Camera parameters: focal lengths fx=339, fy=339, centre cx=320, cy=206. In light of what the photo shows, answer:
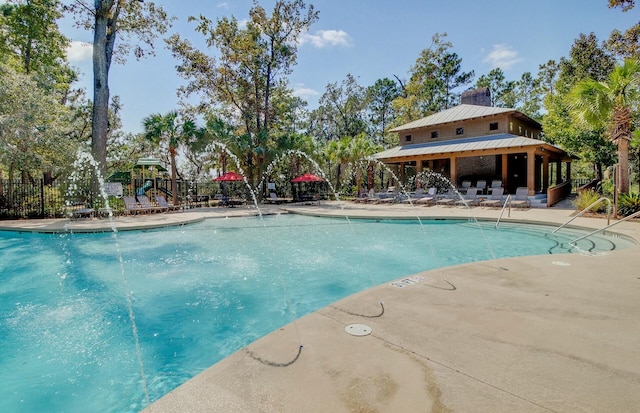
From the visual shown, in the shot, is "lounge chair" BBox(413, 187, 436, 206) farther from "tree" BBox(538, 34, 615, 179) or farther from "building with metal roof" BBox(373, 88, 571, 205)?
"tree" BBox(538, 34, 615, 179)

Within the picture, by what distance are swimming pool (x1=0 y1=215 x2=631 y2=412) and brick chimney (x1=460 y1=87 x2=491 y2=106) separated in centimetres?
1994

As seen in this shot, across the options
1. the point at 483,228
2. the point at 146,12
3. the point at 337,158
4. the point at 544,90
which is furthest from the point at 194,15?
the point at 544,90

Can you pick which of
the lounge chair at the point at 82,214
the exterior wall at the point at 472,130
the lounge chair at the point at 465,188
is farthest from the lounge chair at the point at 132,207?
the exterior wall at the point at 472,130

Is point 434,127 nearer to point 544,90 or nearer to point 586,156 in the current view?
point 586,156

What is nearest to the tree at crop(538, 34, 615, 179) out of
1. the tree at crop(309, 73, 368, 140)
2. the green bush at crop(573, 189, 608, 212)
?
the green bush at crop(573, 189, 608, 212)

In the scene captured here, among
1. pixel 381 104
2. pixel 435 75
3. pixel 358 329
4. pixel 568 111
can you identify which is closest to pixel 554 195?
pixel 568 111

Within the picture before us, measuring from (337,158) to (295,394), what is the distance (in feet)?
80.9

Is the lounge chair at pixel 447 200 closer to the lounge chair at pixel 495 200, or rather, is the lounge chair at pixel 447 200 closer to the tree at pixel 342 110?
the lounge chair at pixel 495 200

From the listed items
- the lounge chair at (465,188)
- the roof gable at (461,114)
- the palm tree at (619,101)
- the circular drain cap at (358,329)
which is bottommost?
the circular drain cap at (358,329)

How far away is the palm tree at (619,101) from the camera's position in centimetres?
1291

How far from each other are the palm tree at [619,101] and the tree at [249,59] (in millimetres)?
18331

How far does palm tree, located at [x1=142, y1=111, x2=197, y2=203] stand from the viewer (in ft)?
68.8

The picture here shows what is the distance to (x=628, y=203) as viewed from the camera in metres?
11.9

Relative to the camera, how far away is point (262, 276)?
23.3 feet
